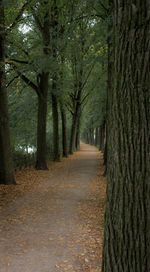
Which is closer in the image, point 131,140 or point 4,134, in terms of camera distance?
point 131,140

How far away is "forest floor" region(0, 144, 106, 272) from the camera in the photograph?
166 inches

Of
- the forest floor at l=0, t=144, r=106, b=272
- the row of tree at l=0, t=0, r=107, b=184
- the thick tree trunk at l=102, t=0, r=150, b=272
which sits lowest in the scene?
the forest floor at l=0, t=144, r=106, b=272

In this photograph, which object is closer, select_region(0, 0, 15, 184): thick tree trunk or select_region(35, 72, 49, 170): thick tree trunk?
select_region(0, 0, 15, 184): thick tree trunk

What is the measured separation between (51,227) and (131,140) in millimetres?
3906

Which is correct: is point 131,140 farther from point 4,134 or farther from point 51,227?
point 4,134

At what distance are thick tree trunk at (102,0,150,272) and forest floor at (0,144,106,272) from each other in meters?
1.45

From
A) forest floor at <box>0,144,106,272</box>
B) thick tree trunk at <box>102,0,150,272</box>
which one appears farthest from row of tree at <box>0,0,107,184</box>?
thick tree trunk at <box>102,0,150,272</box>

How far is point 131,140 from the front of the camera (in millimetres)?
2855

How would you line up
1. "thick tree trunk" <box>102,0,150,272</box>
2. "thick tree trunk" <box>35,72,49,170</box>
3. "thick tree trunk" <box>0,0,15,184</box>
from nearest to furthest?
"thick tree trunk" <box>102,0,150,272</box>
"thick tree trunk" <box>0,0,15,184</box>
"thick tree trunk" <box>35,72,49,170</box>

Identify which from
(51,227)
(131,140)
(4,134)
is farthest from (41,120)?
(131,140)

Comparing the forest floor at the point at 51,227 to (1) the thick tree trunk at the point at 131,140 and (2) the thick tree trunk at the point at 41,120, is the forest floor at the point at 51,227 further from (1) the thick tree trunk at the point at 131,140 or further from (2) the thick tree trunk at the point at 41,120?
(2) the thick tree trunk at the point at 41,120

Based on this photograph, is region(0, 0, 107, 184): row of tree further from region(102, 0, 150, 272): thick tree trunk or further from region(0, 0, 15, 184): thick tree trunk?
region(102, 0, 150, 272): thick tree trunk

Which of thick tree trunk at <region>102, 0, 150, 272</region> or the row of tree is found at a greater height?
the row of tree

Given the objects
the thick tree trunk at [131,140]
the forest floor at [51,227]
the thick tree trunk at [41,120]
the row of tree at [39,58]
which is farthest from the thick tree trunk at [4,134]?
the thick tree trunk at [131,140]
